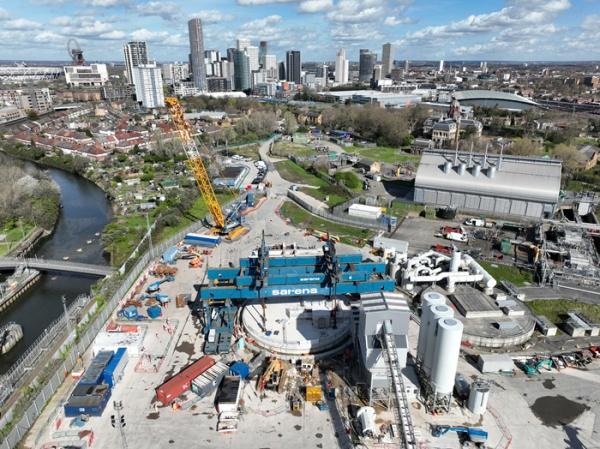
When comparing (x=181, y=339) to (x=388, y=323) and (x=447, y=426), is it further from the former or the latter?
(x=447, y=426)

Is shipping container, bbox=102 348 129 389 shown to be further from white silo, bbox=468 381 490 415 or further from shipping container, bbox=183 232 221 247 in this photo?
white silo, bbox=468 381 490 415

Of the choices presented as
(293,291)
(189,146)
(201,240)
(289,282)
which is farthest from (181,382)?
(189,146)

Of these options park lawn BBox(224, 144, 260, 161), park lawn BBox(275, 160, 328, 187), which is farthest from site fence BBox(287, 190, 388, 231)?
park lawn BBox(224, 144, 260, 161)

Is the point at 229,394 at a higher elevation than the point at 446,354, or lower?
lower

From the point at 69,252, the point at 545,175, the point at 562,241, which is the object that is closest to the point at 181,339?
the point at 69,252

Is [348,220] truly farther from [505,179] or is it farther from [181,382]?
[181,382]

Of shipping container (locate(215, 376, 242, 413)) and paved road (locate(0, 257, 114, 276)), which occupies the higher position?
shipping container (locate(215, 376, 242, 413))
